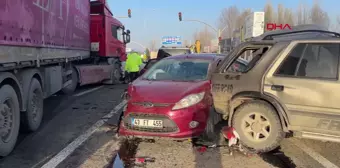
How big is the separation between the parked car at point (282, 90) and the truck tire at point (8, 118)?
9.99 feet

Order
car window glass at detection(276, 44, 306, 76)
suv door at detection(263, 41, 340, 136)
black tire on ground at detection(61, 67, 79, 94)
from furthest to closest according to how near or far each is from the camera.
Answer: black tire on ground at detection(61, 67, 79, 94), car window glass at detection(276, 44, 306, 76), suv door at detection(263, 41, 340, 136)

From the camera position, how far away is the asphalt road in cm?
504

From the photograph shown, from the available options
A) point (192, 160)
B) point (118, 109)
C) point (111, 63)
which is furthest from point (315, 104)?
point (111, 63)

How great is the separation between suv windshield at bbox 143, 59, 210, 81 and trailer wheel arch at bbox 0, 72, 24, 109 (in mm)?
2140

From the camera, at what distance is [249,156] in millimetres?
5324

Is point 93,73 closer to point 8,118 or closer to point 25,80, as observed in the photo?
point 25,80

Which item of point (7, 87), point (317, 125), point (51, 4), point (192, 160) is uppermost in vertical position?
point (51, 4)

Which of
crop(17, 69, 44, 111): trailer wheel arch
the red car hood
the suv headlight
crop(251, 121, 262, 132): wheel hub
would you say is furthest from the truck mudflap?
crop(251, 121, 262, 132): wheel hub

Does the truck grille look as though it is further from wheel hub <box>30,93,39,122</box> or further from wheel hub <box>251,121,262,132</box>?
wheel hub <box>30,93,39,122</box>

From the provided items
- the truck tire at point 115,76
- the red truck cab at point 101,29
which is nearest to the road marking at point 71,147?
the red truck cab at point 101,29

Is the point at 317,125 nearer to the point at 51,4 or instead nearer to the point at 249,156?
the point at 249,156

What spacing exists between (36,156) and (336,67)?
426 cm

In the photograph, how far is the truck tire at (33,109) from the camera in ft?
21.3

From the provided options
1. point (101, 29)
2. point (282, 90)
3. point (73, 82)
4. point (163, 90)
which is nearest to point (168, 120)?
point (163, 90)
